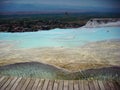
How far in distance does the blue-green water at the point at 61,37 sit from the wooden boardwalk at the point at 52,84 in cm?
57

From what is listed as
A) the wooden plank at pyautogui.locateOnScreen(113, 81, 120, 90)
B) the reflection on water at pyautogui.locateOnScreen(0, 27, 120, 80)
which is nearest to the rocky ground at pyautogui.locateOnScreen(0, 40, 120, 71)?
the reflection on water at pyautogui.locateOnScreen(0, 27, 120, 80)

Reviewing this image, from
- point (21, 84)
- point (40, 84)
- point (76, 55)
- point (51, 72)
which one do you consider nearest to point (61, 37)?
point (76, 55)

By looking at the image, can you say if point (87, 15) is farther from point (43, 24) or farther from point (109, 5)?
point (43, 24)

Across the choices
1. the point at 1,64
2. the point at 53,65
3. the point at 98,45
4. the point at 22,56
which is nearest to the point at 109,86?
the point at 98,45

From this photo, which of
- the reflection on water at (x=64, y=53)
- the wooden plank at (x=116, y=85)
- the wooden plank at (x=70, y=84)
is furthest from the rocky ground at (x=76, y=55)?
the wooden plank at (x=116, y=85)

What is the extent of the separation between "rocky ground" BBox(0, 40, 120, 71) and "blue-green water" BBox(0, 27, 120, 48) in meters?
0.07

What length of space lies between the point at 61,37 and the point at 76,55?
38cm

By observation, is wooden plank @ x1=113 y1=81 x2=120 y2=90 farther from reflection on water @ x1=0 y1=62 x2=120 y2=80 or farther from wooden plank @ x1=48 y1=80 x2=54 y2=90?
wooden plank @ x1=48 y1=80 x2=54 y2=90

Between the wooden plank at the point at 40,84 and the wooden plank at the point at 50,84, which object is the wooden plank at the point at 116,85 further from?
the wooden plank at the point at 40,84

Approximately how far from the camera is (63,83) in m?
3.72

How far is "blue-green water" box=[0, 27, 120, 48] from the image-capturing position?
377 cm

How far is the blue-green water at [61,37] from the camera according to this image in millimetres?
3768

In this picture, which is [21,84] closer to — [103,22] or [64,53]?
[64,53]

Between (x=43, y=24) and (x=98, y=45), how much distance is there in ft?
3.14
